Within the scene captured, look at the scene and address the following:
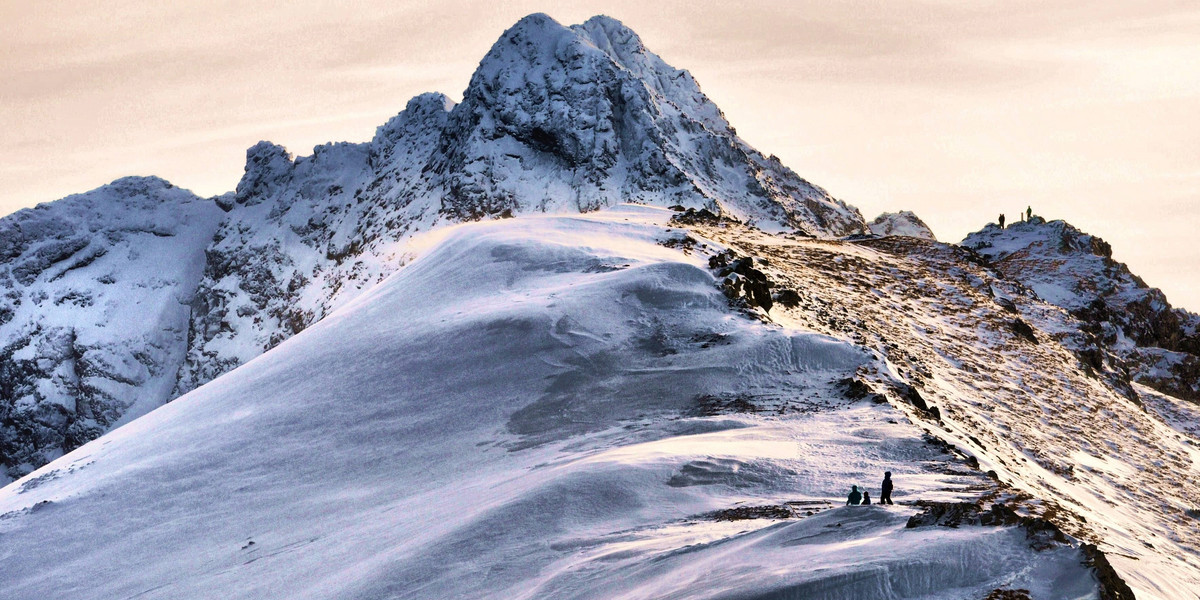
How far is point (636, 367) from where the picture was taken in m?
41.8

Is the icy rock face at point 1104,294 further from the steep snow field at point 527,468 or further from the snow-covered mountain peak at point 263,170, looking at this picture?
the snow-covered mountain peak at point 263,170

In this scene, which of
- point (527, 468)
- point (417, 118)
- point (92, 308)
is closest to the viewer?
point (527, 468)

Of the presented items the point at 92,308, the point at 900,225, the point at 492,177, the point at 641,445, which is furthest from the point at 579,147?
the point at 641,445

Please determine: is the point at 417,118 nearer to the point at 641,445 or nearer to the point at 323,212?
the point at 323,212

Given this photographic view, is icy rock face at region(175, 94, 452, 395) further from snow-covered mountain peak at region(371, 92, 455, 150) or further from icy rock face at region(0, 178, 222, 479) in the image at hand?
icy rock face at region(0, 178, 222, 479)

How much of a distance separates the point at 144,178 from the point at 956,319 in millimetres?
152677

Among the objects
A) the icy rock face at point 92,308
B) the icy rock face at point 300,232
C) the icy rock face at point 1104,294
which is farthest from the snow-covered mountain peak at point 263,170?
the icy rock face at point 1104,294

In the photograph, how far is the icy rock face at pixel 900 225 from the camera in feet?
531

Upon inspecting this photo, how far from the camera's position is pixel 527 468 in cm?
3525

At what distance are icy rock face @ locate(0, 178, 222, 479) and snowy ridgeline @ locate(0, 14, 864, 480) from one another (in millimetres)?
250

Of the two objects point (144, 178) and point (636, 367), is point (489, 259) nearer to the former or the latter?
point (636, 367)

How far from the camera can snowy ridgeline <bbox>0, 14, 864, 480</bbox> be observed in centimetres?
13325

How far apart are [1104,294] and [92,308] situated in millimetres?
120938

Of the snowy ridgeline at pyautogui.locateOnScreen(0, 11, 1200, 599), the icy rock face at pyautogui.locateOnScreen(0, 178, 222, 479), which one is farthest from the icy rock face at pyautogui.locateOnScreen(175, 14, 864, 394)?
the snowy ridgeline at pyautogui.locateOnScreen(0, 11, 1200, 599)
